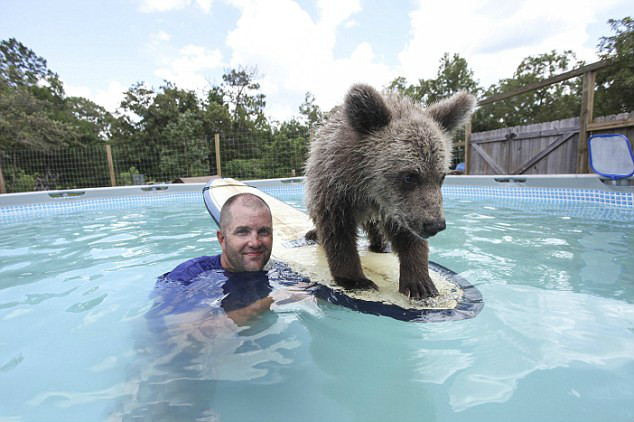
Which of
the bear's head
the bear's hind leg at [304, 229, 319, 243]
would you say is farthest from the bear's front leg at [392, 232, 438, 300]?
the bear's hind leg at [304, 229, 319, 243]

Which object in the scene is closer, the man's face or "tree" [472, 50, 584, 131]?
the man's face

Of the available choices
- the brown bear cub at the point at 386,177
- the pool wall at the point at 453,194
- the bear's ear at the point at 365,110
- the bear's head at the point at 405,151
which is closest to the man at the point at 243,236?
the brown bear cub at the point at 386,177

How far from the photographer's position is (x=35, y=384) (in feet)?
6.37

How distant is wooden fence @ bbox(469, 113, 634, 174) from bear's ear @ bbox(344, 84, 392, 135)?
8.98 meters

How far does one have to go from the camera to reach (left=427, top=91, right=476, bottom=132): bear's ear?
2.68 metres

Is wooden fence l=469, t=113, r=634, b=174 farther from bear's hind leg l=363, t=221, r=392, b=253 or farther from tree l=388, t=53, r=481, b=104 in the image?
tree l=388, t=53, r=481, b=104

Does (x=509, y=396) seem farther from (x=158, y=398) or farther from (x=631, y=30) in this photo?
(x=631, y=30)

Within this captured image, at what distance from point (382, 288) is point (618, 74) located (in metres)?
20.9

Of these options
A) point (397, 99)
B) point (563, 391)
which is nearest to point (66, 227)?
point (397, 99)

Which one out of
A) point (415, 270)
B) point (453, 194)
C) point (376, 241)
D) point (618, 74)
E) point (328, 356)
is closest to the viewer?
point (328, 356)

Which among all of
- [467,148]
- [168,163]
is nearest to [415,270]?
[467,148]

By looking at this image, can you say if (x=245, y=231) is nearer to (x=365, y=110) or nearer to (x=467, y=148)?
(x=365, y=110)

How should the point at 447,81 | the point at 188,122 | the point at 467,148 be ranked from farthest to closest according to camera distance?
the point at 447,81
the point at 188,122
the point at 467,148

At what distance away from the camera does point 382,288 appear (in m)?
2.81
